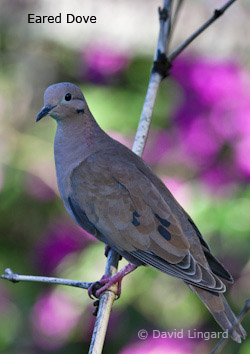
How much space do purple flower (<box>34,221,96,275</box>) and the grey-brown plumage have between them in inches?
33.9

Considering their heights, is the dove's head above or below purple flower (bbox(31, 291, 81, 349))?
above

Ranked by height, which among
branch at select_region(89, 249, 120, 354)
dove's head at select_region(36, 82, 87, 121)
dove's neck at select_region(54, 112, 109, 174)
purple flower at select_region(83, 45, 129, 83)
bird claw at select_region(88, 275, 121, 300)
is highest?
purple flower at select_region(83, 45, 129, 83)

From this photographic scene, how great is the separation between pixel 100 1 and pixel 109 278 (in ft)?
9.17

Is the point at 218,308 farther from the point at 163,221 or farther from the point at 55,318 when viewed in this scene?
the point at 55,318

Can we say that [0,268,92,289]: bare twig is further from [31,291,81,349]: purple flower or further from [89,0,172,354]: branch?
[31,291,81,349]: purple flower

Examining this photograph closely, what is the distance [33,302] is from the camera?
3.26 metres


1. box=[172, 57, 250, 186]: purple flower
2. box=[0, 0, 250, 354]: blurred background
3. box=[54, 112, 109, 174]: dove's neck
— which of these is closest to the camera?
box=[54, 112, 109, 174]: dove's neck

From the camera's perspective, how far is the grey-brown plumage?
1962 millimetres

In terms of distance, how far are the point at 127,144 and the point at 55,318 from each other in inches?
39.1

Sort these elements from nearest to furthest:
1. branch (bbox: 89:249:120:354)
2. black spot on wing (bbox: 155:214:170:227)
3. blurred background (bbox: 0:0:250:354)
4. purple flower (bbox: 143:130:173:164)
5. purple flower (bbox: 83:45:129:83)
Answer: branch (bbox: 89:249:120:354)
black spot on wing (bbox: 155:214:170:227)
blurred background (bbox: 0:0:250:354)
purple flower (bbox: 143:130:173:164)
purple flower (bbox: 83:45:129:83)

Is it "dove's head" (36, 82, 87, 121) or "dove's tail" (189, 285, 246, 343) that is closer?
"dove's tail" (189, 285, 246, 343)

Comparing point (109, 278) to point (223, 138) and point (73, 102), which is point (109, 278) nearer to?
point (73, 102)

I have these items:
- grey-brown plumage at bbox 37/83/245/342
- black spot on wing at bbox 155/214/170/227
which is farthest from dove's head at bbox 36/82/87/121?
black spot on wing at bbox 155/214/170/227

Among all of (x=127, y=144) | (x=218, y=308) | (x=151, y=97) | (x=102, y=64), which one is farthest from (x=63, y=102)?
(x=102, y=64)
